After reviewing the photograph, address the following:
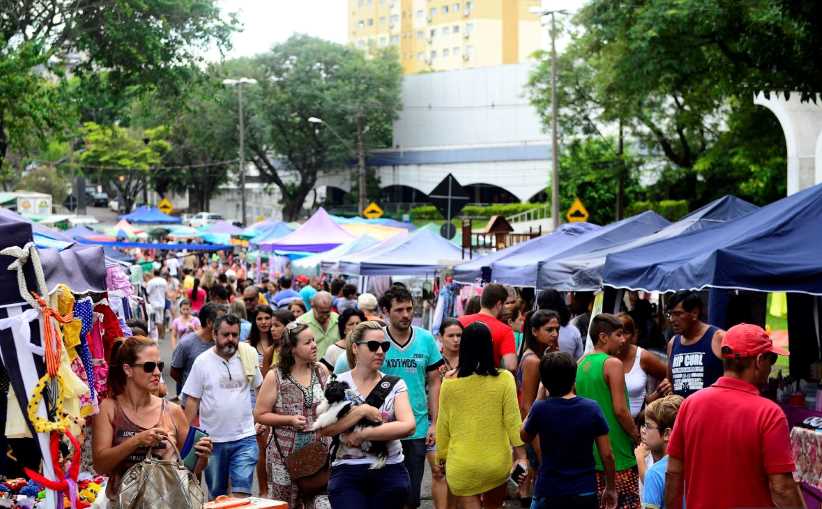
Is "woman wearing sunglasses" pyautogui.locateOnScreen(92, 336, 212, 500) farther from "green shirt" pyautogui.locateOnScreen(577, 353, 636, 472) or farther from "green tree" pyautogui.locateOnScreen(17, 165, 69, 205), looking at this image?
"green tree" pyautogui.locateOnScreen(17, 165, 69, 205)

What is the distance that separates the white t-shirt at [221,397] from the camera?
874 centimetres

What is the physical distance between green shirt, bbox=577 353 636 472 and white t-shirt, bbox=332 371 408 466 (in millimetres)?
1467

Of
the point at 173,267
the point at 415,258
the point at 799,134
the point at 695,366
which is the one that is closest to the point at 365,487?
the point at 695,366

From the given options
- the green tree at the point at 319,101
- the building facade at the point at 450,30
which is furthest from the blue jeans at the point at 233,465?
the building facade at the point at 450,30

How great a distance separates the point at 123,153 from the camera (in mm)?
75000

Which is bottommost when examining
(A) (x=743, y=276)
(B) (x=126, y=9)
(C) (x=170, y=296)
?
(C) (x=170, y=296)

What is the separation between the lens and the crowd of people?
5.56m

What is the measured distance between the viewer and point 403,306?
340 inches

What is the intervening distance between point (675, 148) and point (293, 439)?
3235 centimetres

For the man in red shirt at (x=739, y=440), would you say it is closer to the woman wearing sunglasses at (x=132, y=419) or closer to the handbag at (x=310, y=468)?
the woman wearing sunglasses at (x=132, y=419)

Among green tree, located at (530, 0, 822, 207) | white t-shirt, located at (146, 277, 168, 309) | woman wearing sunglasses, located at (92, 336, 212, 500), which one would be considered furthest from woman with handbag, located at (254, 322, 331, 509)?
white t-shirt, located at (146, 277, 168, 309)

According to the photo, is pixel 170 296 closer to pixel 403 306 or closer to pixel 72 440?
pixel 403 306

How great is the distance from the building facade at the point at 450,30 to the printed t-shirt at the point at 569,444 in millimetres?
87615

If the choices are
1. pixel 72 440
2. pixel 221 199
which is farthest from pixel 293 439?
pixel 221 199
